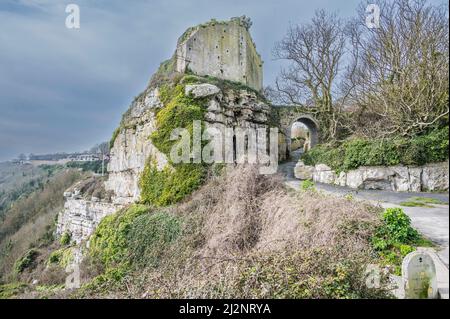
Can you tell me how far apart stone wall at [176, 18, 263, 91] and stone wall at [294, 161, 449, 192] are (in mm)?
9642

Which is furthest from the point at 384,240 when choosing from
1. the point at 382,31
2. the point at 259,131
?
the point at 259,131

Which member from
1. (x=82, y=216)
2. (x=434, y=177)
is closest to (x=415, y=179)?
(x=434, y=177)

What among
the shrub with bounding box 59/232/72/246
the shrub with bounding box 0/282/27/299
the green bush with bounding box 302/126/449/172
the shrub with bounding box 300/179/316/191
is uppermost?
the green bush with bounding box 302/126/449/172

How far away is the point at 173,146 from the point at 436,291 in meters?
10.2

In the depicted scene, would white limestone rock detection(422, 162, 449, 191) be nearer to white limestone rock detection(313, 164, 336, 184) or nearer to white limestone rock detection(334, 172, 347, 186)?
white limestone rock detection(334, 172, 347, 186)

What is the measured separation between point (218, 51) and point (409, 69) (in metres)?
12.6

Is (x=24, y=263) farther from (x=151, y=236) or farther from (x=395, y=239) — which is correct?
(x=395, y=239)

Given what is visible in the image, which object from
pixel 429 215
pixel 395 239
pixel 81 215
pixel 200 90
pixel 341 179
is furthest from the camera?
pixel 81 215

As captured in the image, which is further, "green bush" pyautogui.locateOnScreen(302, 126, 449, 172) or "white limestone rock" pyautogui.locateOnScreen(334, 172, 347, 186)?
"white limestone rock" pyautogui.locateOnScreen(334, 172, 347, 186)

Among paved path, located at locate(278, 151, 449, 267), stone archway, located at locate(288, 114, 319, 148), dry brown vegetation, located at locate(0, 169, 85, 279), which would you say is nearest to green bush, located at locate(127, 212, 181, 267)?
paved path, located at locate(278, 151, 449, 267)

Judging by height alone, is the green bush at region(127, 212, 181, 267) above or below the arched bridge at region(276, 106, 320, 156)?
below

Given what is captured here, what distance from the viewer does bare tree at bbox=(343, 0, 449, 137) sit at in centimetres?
696

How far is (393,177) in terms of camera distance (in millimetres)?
10102

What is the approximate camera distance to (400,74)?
360 inches
